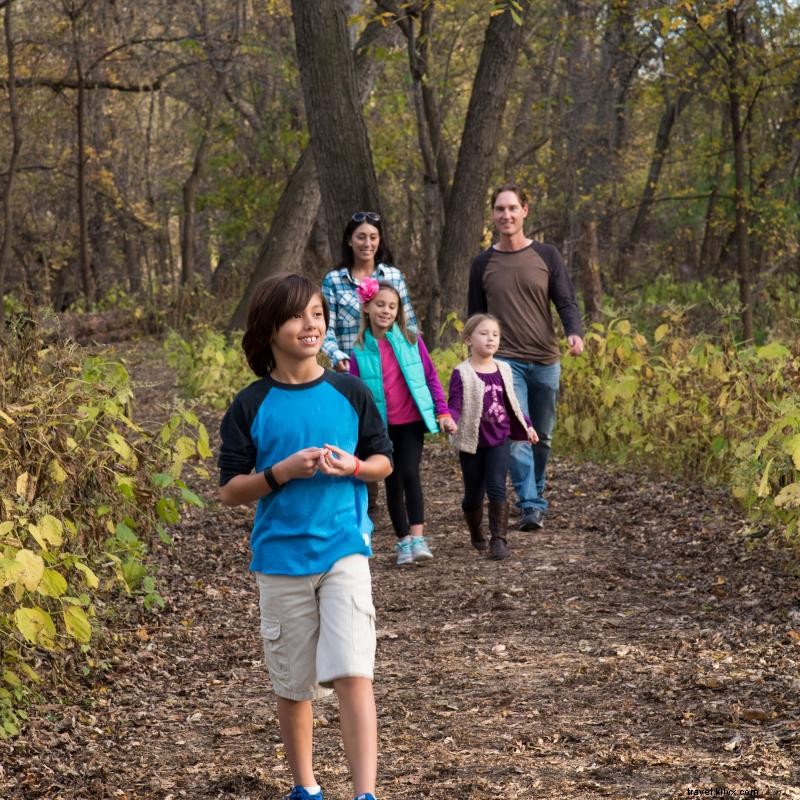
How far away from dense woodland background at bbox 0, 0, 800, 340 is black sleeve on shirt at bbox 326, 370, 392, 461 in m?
7.13

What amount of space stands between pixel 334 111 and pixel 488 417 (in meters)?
4.51

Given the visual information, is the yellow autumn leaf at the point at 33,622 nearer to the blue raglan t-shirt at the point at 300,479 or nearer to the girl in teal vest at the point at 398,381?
the blue raglan t-shirt at the point at 300,479

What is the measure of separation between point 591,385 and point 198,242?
25353mm

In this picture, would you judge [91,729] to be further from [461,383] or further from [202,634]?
[461,383]

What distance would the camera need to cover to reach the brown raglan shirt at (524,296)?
730cm

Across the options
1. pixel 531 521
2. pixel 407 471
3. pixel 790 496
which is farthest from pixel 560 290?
pixel 790 496

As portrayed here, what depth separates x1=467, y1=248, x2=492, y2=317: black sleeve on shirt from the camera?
739cm

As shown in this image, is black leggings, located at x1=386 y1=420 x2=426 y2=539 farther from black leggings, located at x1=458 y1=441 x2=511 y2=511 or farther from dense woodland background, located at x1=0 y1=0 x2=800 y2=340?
dense woodland background, located at x1=0 y1=0 x2=800 y2=340

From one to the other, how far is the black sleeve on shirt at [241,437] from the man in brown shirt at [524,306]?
4067 mm

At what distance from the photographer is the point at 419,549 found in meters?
6.80

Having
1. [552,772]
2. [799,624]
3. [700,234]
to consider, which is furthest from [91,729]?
[700,234]

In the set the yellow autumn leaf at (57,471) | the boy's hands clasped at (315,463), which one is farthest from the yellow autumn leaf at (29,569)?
the boy's hands clasped at (315,463)

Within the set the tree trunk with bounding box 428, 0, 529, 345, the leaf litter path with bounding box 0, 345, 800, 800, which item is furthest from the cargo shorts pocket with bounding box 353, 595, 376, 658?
the tree trunk with bounding box 428, 0, 529, 345

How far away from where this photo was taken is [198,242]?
33938 millimetres
